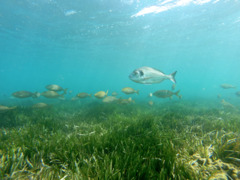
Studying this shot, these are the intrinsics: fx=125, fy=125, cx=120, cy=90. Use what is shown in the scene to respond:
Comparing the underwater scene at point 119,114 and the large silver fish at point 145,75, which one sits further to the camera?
the large silver fish at point 145,75

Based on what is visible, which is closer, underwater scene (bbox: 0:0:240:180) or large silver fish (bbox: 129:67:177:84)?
underwater scene (bbox: 0:0:240:180)

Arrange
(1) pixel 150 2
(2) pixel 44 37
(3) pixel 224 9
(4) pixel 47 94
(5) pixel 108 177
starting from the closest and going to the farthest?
(5) pixel 108 177, (4) pixel 47 94, (1) pixel 150 2, (3) pixel 224 9, (2) pixel 44 37

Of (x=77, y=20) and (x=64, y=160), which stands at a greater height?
(x=77, y=20)

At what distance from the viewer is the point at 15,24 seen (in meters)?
23.1

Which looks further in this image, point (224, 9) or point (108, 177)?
point (224, 9)

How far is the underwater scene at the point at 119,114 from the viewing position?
2.51 metres

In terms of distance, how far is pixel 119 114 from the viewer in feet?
27.6

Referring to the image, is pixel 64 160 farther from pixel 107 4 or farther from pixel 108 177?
pixel 107 4

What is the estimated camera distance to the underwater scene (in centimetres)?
251

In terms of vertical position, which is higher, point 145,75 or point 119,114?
point 145,75

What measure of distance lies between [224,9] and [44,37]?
120ft

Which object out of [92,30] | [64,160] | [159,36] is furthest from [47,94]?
[159,36]

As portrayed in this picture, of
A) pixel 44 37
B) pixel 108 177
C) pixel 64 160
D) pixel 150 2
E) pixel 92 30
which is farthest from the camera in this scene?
pixel 44 37

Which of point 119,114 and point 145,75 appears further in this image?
point 119,114
